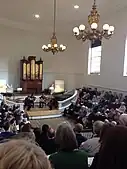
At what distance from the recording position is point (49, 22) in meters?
12.2

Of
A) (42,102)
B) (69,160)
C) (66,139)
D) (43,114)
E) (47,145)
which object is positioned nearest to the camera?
(69,160)

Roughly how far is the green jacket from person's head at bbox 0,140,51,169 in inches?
49.7

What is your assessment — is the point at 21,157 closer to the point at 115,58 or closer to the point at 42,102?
the point at 115,58

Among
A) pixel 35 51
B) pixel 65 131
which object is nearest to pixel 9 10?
pixel 35 51

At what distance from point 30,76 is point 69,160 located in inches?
416

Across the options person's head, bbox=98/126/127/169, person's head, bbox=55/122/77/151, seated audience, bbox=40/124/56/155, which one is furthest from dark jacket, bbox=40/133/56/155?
person's head, bbox=98/126/127/169

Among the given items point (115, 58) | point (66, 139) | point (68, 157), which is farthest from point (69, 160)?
point (115, 58)

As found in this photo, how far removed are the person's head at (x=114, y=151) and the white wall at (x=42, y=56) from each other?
37.8ft

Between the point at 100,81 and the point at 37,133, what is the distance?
7.17 m

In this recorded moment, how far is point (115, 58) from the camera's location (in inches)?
372

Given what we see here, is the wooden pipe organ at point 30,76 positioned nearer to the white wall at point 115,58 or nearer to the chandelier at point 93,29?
the white wall at point 115,58

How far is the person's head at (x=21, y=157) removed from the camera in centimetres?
69

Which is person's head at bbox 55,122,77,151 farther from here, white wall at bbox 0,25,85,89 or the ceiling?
white wall at bbox 0,25,85,89

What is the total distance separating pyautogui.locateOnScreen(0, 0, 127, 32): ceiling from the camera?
27.6 ft
